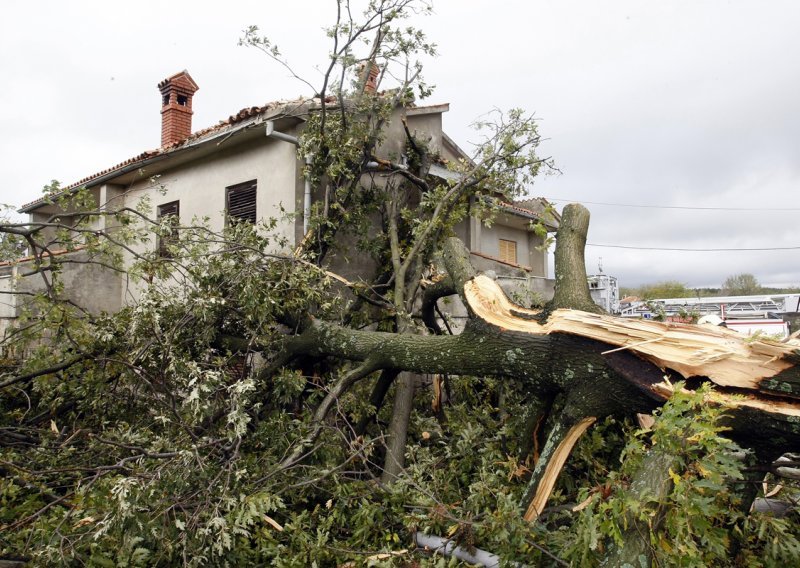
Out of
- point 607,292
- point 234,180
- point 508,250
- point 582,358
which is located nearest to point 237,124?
point 234,180

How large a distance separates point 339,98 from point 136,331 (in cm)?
376

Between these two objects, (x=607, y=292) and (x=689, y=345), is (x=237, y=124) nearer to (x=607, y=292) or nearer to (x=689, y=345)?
(x=689, y=345)

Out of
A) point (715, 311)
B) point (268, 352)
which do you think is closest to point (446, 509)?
point (268, 352)

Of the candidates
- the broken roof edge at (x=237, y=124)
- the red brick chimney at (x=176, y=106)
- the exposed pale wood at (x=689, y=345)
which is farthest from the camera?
the red brick chimney at (x=176, y=106)

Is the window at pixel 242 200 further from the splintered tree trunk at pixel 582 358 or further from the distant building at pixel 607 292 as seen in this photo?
the distant building at pixel 607 292

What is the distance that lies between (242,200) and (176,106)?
473 centimetres

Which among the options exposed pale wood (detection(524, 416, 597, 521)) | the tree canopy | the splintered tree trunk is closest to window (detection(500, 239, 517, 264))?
the tree canopy

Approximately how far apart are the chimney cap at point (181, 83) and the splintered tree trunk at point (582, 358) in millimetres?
9668

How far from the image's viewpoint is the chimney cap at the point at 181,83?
12164 mm

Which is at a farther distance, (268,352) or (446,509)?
(268,352)

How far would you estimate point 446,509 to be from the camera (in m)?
3.72

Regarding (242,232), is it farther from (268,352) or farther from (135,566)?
(135,566)

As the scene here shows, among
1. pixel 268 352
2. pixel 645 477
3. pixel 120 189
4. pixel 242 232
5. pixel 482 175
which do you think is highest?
pixel 120 189

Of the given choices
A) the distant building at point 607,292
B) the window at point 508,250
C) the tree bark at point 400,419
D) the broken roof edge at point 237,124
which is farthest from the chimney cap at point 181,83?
the distant building at point 607,292
